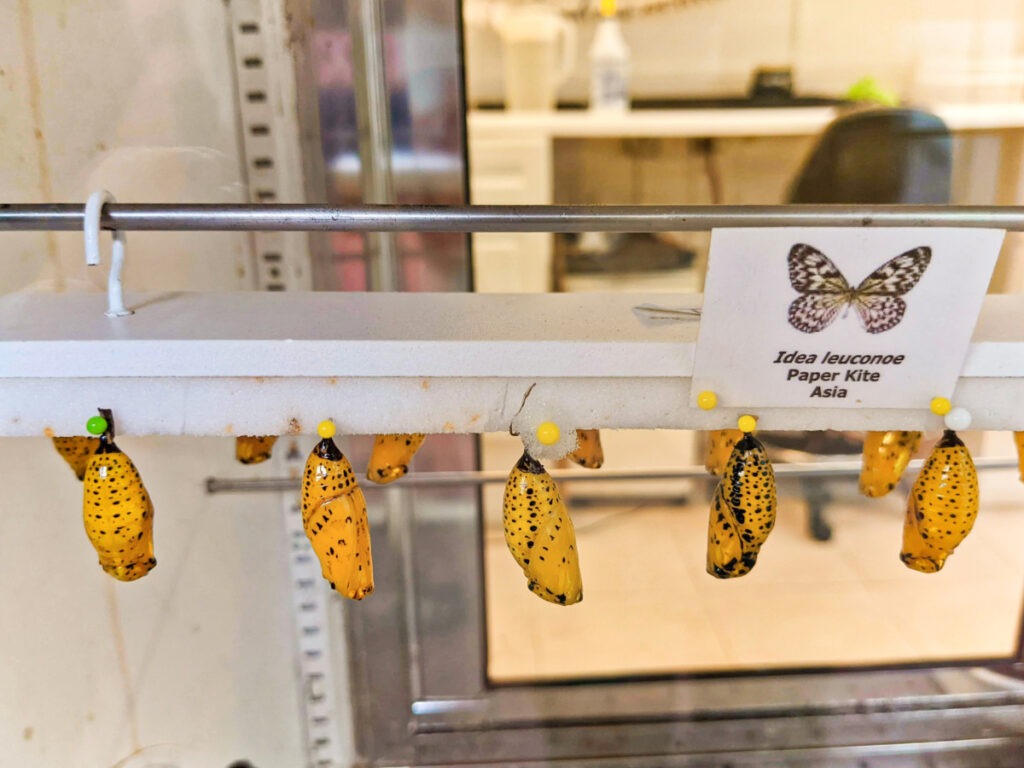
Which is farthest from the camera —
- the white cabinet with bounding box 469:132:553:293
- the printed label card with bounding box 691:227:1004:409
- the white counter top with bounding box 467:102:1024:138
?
the white cabinet with bounding box 469:132:553:293

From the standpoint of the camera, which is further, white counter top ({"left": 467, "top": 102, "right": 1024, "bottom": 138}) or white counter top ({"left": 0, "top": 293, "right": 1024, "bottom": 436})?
white counter top ({"left": 467, "top": 102, "right": 1024, "bottom": 138})

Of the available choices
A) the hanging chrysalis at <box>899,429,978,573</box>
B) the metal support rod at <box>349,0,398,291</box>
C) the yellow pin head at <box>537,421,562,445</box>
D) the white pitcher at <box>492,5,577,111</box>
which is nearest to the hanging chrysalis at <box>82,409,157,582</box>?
the yellow pin head at <box>537,421,562,445</box>

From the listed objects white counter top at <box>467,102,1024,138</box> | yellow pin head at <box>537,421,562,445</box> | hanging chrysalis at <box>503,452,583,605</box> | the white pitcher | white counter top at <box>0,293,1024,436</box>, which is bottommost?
hanging chrysalis at <box>503,452,583,605</box>

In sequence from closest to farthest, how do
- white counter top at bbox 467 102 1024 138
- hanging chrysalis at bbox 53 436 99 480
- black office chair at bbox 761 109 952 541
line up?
1. hanging chrysalis at bbox 53 436 99 480
2. black office chair at bbox 761 109 952 541
3. white counter top at bbox 467 102 1024 138

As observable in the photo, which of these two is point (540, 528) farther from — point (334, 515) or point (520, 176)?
point (520, 176)

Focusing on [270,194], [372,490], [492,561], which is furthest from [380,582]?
[270,194]

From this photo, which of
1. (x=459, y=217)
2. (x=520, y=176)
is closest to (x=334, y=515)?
(x=459, y=217)

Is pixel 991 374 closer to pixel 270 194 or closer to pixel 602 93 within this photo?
pixel 270 194

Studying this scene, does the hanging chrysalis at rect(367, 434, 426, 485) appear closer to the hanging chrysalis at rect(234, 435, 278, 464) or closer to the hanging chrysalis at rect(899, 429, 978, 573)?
the hanging chrysalis at rect(234, 435, 278, 464)

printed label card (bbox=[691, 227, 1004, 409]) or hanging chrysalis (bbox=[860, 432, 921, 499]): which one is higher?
printed label card (bbox=[691, 227, 1004, 409])
